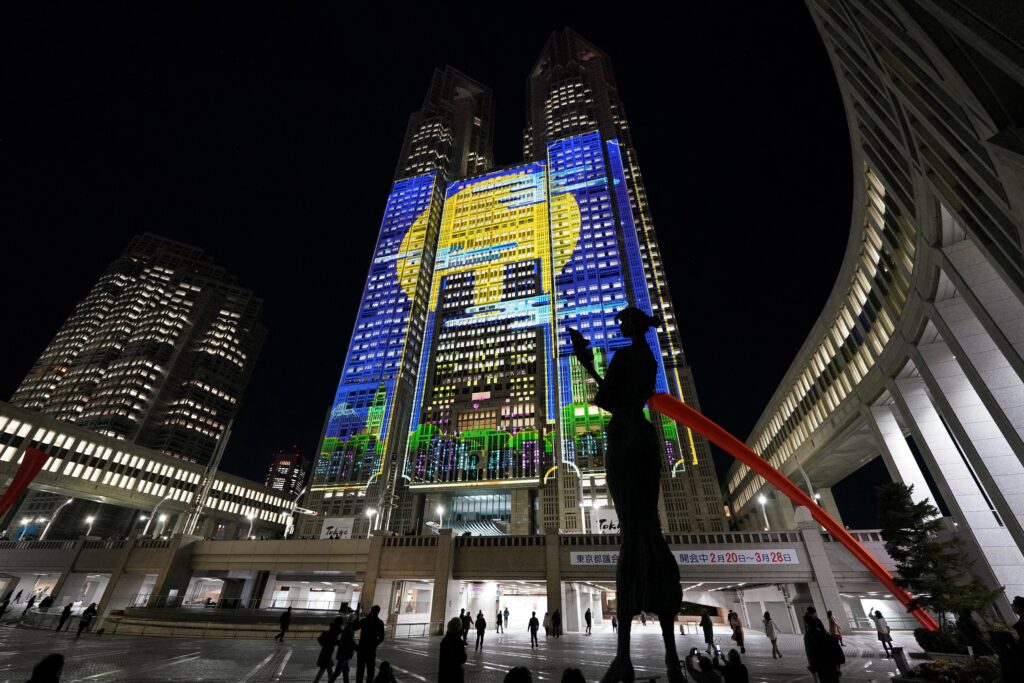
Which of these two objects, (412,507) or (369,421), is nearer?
(412,507)

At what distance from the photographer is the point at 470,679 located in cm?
1043

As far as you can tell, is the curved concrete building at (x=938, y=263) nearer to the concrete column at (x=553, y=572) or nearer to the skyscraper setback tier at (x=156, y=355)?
Answer: the concrete column at (x=553, y=572)

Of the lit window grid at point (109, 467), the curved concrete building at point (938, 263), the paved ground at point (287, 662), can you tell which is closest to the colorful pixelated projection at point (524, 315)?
the lit window grid at point (109, 467)

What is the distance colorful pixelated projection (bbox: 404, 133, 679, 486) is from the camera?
250 feet

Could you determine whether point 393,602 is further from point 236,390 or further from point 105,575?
point 236,390

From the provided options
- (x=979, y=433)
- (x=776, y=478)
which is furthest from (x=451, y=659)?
(x=979, y=433)

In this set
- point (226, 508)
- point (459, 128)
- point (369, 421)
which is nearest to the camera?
point (226, 508)

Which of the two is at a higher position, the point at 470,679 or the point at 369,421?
the point at 369,421

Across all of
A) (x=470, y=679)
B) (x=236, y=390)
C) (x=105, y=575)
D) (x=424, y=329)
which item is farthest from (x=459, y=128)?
(x=470, y=679)

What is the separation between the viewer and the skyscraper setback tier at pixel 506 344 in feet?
235

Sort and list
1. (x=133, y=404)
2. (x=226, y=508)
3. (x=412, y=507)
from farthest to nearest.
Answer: (x=133, y=404) → (x=412, y=507) → (x=226, y=508)

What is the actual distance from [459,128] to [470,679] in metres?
164

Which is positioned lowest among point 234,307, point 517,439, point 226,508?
point 226,508

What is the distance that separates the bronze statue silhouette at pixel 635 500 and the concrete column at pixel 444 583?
24.8 metres
